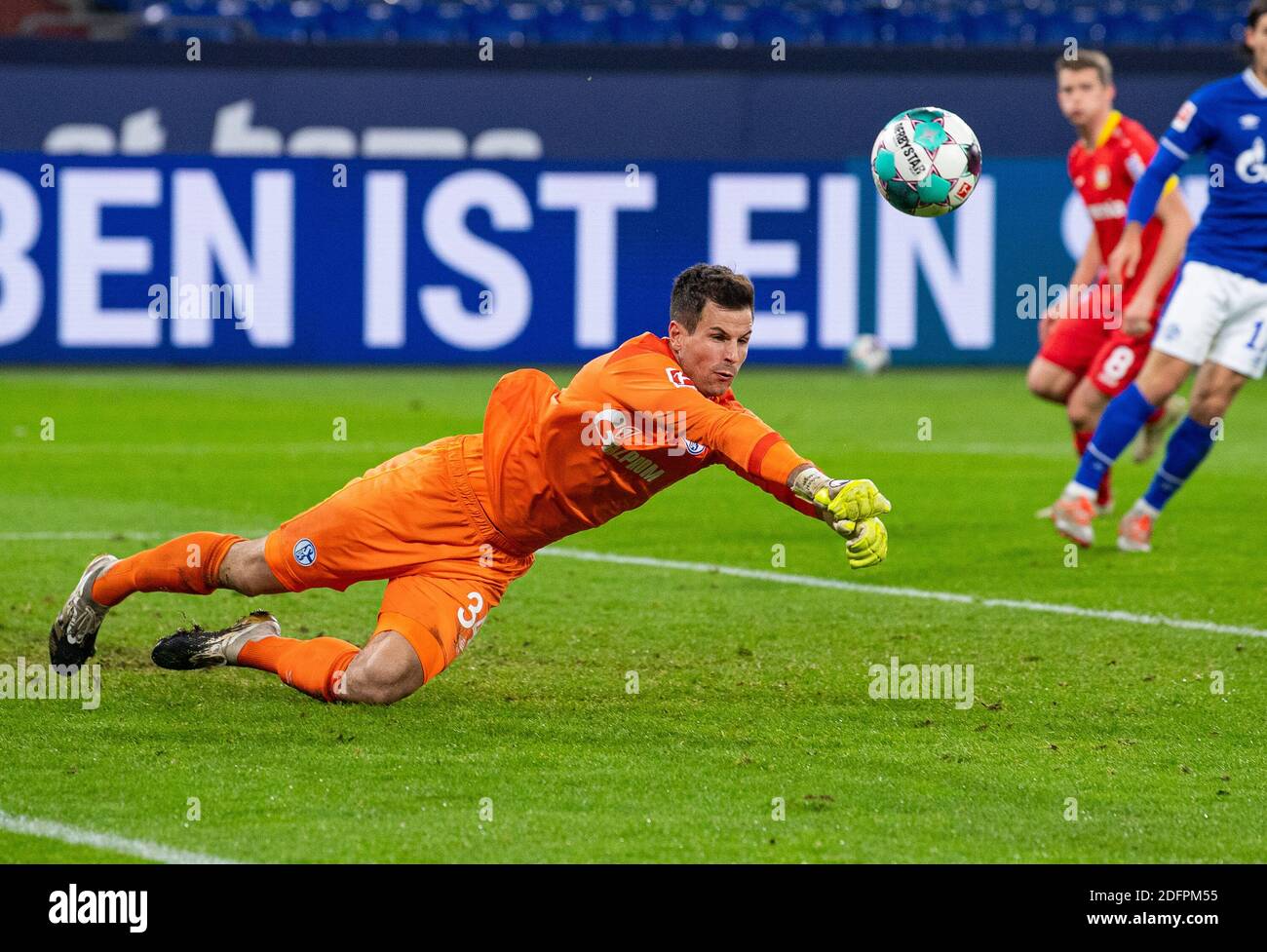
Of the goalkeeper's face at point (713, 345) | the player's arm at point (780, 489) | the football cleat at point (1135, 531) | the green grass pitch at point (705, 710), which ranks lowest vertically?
the green grass pitch at point (705, 710)

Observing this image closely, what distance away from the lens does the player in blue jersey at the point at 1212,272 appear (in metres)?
8.02

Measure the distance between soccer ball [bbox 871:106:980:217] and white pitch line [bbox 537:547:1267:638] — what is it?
5.29 ft

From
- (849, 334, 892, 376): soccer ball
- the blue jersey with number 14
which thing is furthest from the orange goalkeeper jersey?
(849, 334, 892, 376): soccer ball

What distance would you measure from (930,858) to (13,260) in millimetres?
14700

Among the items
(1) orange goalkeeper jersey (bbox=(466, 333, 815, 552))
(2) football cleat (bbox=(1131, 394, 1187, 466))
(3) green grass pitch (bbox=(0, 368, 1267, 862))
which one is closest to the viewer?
(3) green grass pitch (bbox=(0, 368, 1267, 862))

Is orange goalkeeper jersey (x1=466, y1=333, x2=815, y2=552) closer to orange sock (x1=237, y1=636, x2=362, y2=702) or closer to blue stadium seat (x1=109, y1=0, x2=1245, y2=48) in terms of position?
orange sock (x1=237, y1=636, x2=362, y2=702)

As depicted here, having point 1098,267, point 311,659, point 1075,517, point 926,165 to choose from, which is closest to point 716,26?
point 1098,267

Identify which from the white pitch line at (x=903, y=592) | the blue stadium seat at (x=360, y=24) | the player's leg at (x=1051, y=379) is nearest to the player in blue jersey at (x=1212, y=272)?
the white pitch line at (x=903, y=592)

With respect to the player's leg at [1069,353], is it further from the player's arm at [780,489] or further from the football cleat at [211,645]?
the football cleat at [211,645]

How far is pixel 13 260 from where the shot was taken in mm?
16984

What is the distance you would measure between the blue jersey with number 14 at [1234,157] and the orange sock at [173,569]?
182 inches

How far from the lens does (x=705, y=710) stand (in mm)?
5504

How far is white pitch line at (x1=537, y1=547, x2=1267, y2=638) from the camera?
22.4 feet
